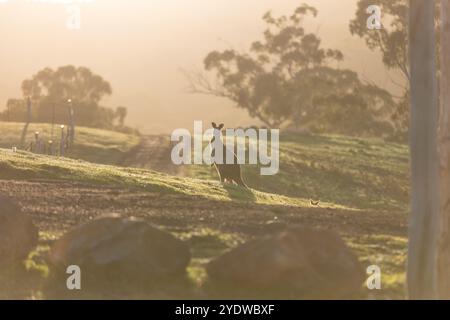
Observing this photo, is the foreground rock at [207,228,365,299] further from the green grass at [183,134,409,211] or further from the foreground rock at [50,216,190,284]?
the green grass at [183,134,409,211]

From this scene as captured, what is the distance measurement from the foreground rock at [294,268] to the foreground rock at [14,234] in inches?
152

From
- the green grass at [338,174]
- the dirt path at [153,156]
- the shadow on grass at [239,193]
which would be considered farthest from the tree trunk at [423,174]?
the dirt path at [153,156]

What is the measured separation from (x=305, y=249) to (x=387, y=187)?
119 ft

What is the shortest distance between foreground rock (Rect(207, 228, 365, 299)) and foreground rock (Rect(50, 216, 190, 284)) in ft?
3.06

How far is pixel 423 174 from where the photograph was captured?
13.6 m

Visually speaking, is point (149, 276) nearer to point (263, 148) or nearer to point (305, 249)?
point (305, 249)

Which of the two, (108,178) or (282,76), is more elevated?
(282,76)

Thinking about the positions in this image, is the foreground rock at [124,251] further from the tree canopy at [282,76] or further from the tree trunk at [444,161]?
the tree canopy at [282,76]

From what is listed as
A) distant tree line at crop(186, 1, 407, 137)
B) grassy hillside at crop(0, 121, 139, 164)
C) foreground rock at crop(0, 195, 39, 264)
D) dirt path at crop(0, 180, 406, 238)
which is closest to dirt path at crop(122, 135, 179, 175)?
grassy hillside at crop(0, 121, 139, 164)

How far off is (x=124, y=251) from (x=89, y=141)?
4278 centimetres

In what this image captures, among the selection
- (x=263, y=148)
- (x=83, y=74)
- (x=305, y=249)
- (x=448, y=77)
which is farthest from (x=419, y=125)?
(x=83, y=74)

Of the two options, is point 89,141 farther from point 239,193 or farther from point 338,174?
point 239,193

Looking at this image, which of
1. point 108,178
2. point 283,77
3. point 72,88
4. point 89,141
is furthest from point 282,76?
point 108,178

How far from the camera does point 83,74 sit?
103m
